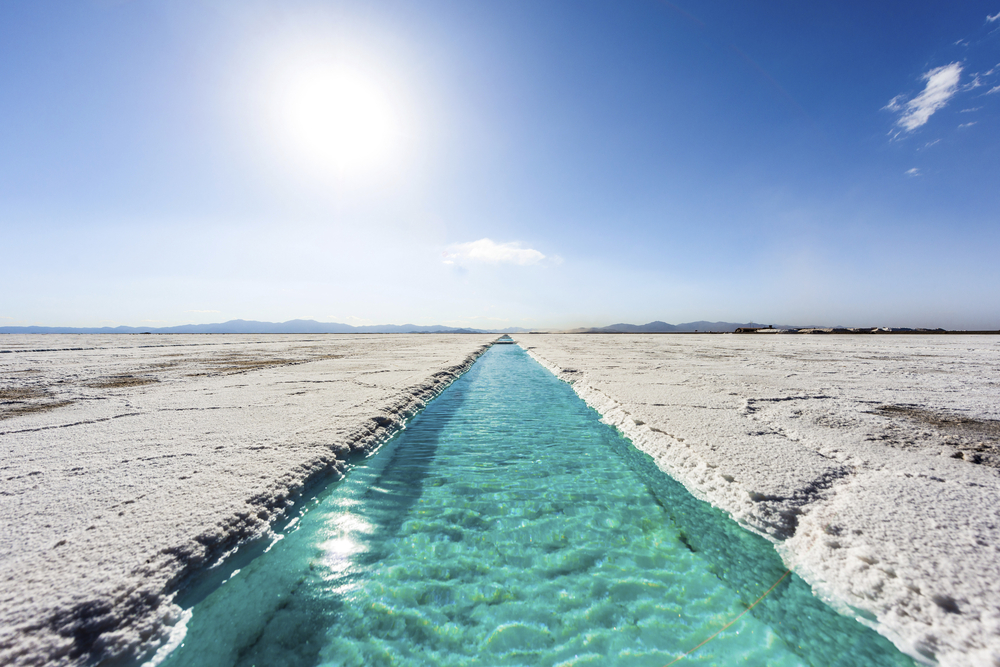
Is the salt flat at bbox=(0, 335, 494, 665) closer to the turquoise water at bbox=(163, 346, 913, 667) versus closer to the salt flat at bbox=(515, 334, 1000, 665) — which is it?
the turquoise water at bbox=(163, 346, 913, 667)

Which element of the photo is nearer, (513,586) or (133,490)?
(513,586)

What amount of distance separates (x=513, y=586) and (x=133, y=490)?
3630 mm

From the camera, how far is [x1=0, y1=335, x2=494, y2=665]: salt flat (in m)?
2.10

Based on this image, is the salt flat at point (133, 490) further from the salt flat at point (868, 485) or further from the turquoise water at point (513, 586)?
the salt flat at point (868, 485)

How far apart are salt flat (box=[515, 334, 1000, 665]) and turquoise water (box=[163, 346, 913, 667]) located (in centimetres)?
24

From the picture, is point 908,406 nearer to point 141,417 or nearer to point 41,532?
point 41,532

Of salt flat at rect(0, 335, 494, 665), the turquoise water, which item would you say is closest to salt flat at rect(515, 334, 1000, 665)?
the turquoise water

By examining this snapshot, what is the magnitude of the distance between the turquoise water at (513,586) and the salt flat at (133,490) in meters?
0.31

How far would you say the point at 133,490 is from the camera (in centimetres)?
338

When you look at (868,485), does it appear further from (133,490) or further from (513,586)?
(133,490)

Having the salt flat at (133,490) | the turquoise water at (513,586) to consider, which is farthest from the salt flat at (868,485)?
the salt flat at (133,490)

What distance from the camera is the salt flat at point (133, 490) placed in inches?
82.8

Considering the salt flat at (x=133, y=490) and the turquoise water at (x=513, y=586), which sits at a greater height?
the salt flat at (x=133, y=490)

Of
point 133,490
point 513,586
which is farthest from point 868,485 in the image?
point 133,490
